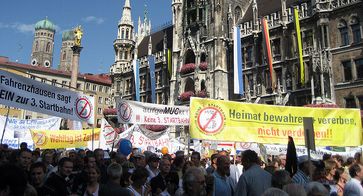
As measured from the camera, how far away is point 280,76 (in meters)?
28.7

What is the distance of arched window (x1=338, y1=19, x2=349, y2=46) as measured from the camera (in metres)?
25.1

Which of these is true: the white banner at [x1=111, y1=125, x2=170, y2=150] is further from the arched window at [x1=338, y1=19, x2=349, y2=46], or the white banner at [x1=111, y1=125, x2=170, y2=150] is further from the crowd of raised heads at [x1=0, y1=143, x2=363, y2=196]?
the arched window at [x1=338, y1=19, x2=349, y2=46]

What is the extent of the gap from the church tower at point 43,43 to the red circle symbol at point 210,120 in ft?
380

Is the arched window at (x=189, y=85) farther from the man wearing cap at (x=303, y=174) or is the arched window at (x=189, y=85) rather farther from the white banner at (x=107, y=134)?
the man wearing cap at (x=303, y=174)

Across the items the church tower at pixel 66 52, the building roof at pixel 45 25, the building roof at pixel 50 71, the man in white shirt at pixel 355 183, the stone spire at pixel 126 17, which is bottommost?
the man in white shirt at pixel 355 183

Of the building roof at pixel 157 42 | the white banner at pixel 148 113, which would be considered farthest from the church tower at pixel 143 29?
the white banner at pixel 148 113

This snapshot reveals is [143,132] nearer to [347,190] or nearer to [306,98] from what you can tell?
[347,190]

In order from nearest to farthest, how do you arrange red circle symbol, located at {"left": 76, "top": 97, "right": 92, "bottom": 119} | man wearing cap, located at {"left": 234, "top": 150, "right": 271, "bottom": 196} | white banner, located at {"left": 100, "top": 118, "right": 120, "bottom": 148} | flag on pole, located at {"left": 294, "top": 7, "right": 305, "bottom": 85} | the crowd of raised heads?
the crowd of raised heads
man wearing cap, located at {"left": 234, "top": 150, "right": 271, "bottom": 196}
red circle symbol, located at {"left": 76, "top": 97, "right": 92, "bottom": 119}
white banner, located at {"left": 100, "top": 118, "right": 120, "bottom": 148}
flag on pole, located at {"left": 294, "top": 7, "right": 305, "bottom": 85}

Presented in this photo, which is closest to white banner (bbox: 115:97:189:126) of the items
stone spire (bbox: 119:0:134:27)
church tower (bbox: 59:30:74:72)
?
stone spire (bbox: 119:0:134:27)

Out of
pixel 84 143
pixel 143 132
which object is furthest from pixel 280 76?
pixel 84 143

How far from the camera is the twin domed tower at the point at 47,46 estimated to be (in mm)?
115188

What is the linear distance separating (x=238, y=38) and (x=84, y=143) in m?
16.6

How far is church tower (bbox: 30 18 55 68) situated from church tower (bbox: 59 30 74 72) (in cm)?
424

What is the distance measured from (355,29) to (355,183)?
23019 millimetres
